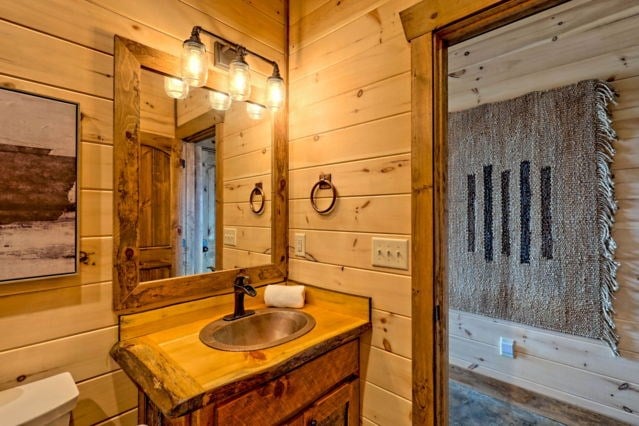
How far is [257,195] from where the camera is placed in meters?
1.53

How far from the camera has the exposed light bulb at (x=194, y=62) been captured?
1.12 meters

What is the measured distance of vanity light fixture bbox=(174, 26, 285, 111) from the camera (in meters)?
1.13

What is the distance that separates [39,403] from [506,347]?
97.5 inches

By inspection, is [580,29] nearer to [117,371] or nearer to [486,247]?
[486,247]

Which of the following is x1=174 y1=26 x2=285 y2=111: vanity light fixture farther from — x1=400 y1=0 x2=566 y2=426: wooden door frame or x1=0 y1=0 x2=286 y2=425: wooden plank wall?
x1=400 y1=0 x2=566 y2=426: wooden door frame

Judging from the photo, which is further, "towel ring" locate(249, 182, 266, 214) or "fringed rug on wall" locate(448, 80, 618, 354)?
"fringed rug on wall" locate(448, 80, 618, 354)

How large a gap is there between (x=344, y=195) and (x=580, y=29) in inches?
70.0

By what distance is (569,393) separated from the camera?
1886mm

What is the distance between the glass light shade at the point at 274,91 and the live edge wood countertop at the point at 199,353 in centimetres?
92

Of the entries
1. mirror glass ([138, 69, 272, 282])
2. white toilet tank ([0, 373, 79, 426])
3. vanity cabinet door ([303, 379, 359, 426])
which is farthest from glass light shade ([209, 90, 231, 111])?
vanity cabinet door ([303, 379, 359, 426])

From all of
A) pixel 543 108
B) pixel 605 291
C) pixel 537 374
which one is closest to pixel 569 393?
pixel 537 374

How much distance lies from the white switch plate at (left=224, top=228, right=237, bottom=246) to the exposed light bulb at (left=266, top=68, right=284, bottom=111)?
0.63 meters

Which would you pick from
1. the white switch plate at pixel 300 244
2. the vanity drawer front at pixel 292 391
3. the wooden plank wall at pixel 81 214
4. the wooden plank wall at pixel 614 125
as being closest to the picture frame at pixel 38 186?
the wooden plank wall at pixel 81 214

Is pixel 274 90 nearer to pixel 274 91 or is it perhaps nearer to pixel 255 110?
pixel 274 91
